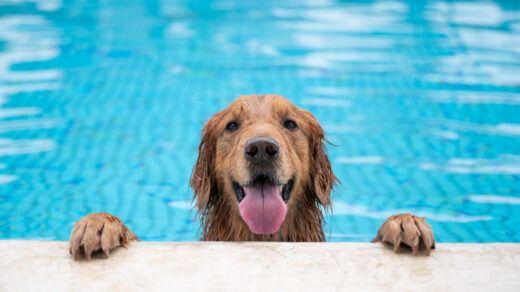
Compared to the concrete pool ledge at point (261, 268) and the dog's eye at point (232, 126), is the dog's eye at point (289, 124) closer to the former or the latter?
the dog's eye at point (232, 126)

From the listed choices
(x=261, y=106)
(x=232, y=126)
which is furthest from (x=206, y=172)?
(x=261, y=106)

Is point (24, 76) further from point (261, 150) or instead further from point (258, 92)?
point (261, 150)

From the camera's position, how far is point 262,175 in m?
3.57

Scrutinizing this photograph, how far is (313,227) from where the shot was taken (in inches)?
163

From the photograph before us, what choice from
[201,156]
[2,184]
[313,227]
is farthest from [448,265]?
[2,184]

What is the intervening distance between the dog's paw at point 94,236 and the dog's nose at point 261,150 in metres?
0.98

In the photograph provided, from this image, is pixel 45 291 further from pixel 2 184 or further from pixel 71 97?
pixel 71 97

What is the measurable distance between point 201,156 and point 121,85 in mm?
4907

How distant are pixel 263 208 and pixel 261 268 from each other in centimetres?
90

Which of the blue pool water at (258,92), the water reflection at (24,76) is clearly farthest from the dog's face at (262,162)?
the water reflection at (24,76)

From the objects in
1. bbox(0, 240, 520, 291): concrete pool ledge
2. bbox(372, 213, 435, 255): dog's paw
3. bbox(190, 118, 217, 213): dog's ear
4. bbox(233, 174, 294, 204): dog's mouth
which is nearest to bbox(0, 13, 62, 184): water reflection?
bbox(190, 118, 217, 213): dog's ear

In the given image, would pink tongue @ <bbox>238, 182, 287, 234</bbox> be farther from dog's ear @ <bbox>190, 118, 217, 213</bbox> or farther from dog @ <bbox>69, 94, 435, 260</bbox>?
dog's ear @ <bbox>190, 118, 217, 213</bbox>

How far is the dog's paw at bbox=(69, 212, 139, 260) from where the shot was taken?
2.68 metres

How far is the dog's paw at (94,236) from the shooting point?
2678 millimetres
